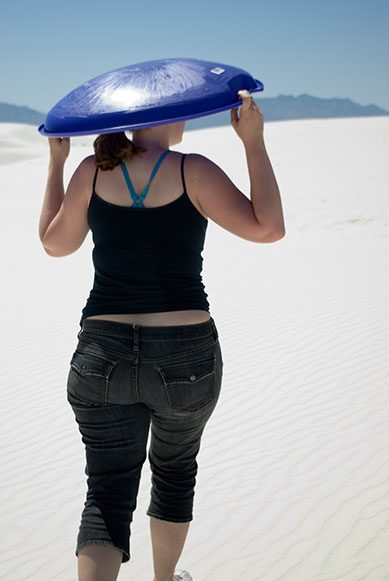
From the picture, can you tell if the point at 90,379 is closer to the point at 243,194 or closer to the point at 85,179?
the point at 85,179

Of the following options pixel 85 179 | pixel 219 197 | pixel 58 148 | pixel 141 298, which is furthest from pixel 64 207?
pixel 219 197

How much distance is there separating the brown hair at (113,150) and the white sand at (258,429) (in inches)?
92.7

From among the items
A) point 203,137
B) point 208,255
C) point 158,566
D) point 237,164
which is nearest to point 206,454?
point 158,566

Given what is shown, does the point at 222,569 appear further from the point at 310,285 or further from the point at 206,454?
the point at 310,285

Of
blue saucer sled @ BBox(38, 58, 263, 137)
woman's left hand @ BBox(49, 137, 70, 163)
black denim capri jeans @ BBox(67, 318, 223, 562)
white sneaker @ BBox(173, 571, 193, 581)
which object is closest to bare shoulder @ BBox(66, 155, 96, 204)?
blue saucer sled @ BBox(38, 58, 263, 137)

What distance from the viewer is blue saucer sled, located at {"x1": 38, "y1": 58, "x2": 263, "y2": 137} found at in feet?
5.72

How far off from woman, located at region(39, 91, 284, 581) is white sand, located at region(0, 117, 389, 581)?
1607 millimetres

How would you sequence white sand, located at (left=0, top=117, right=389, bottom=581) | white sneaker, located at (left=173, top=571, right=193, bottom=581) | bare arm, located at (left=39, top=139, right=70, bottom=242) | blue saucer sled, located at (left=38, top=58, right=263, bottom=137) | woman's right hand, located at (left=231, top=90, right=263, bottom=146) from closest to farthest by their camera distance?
blue saucer sled, located at (left=38, top=58, right=263, bottom=137) → woman's right hand, located at (left=231, top=90, right=263, bottom=146) → bare arm, located at (left=39, top=139, right=70, bottom=242) → white sneaker, located at (left=173, top=571, right=193, bottom=581) → white sand, located at (left=0, top=117, right=389, bottom=581)

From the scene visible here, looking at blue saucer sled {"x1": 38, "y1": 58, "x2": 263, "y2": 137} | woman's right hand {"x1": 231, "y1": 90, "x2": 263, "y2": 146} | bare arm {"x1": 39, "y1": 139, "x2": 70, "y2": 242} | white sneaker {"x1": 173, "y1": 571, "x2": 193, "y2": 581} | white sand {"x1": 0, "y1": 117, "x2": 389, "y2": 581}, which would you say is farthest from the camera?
white sand {"x1": 0, "y1": 117, "x2": 389, "y2": 581}

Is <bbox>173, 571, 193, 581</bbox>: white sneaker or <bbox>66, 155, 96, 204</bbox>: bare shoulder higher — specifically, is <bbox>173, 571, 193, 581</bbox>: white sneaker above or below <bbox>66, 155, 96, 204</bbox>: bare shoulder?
below

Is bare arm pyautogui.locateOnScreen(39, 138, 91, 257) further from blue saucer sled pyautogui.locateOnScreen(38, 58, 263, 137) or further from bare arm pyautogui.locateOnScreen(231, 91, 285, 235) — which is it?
bare arm pyautogui.locateOnScreen(231, 91, 285, 235)

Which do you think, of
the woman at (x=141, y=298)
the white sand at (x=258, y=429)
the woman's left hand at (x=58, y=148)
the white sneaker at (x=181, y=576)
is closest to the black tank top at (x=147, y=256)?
the woman at (x=141, y=298)

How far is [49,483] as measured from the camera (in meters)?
4.43

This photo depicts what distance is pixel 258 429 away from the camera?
5.21 m
